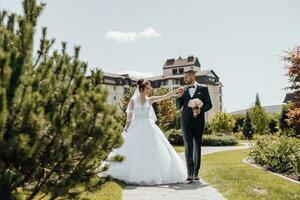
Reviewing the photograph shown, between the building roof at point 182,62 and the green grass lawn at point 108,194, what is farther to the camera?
the building roof at point 182,62

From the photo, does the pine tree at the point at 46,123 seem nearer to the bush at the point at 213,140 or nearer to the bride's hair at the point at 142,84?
the bride's hair at the point at 142,84

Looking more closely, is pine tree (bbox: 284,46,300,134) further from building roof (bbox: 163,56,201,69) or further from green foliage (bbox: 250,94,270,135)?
building roof (bbox: 163,56,201,69)

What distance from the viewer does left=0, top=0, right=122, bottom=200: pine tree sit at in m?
3.00

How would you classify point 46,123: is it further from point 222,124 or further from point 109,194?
point 222,124

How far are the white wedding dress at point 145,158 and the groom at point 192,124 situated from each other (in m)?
0.28

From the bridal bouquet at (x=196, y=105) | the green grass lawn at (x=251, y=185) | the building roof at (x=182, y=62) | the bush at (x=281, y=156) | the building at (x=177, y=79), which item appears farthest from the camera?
the building roof at (x=182, y=62)

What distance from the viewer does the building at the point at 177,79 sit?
90.4 m

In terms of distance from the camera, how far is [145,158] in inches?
361

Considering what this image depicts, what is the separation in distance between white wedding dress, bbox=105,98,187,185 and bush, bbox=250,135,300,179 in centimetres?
308

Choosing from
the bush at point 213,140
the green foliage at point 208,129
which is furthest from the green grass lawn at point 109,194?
the green foliage at point 208,129

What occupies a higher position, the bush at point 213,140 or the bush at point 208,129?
the bush at point 208,129

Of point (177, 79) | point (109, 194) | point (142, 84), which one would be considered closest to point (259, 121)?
point (142, 84)

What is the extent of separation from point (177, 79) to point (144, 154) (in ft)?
280

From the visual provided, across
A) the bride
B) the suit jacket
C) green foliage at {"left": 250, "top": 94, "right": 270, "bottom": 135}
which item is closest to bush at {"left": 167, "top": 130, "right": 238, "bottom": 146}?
green foliage at {"left": 250, "top": 94, "right": 270, "bottom": 135}
